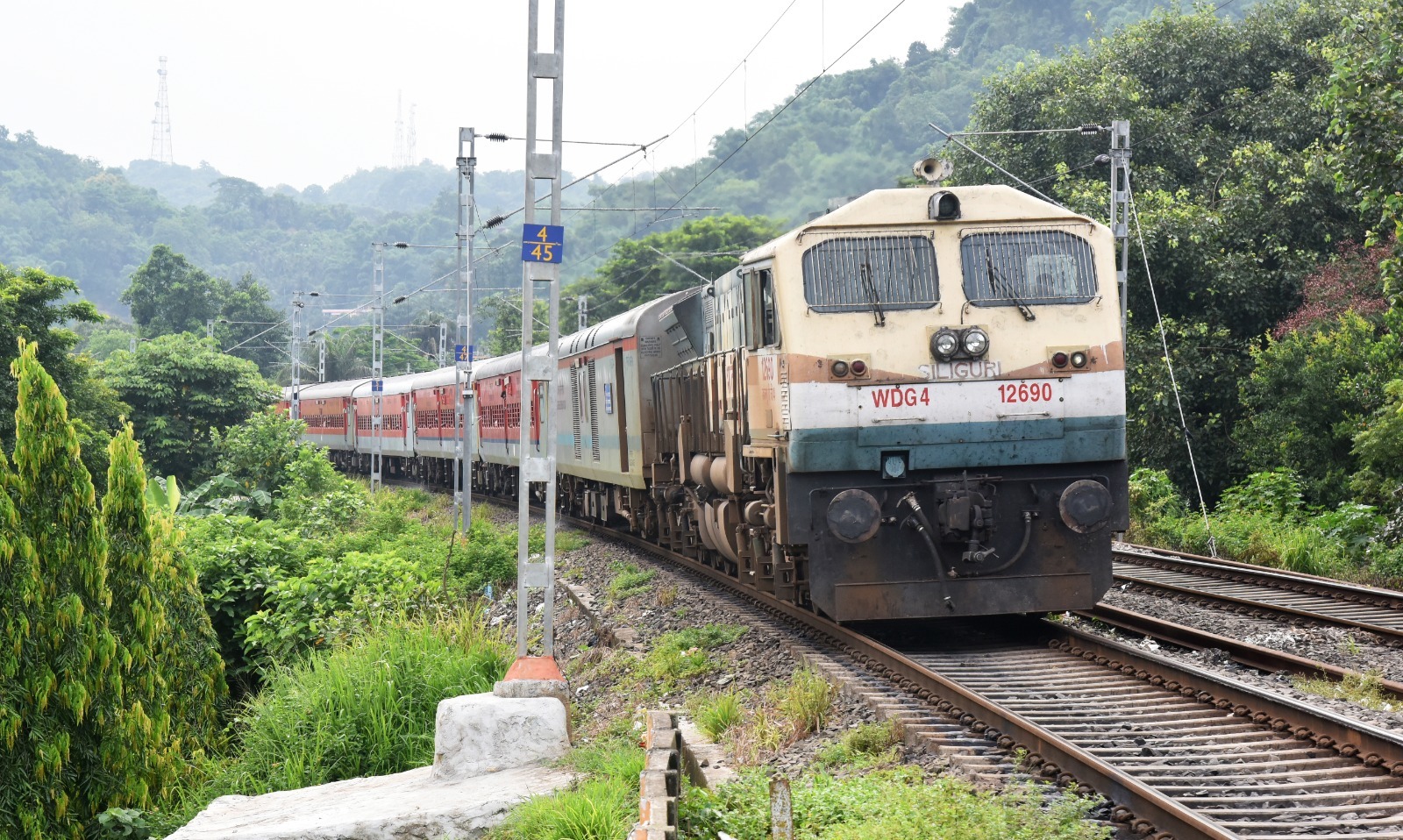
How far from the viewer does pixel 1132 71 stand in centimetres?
2906

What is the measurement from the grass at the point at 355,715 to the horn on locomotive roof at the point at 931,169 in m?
4.87

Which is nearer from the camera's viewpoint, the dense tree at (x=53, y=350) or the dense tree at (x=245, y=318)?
the dense tree at (x=53, y=350)

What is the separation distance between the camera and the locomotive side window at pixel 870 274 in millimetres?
9227

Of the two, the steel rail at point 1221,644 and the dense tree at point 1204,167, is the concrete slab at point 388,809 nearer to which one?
the steel rail at point 1221,644

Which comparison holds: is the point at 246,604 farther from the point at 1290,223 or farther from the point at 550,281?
the point at 1290,223

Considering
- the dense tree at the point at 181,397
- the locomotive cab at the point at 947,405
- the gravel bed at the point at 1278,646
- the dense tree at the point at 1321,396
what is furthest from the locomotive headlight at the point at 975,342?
the dense tree at the point at 181,397

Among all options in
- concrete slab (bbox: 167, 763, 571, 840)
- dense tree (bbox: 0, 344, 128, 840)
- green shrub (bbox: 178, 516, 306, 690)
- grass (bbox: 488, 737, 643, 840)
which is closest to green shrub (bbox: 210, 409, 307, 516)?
green shrub (bbox: 178, 516, 306, 690)

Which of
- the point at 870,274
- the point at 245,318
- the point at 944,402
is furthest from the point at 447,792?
the point at 245,318

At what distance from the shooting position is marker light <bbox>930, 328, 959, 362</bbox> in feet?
29.9

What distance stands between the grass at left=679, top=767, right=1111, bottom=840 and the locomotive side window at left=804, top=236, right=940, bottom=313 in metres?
3.81

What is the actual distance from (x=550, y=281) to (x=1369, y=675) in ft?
18.3

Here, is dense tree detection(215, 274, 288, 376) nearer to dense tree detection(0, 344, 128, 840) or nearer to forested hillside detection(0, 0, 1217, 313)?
forested hillside detection(0, 0, 1217, 313)

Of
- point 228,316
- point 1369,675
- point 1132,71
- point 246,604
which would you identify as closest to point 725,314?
point 1369,675

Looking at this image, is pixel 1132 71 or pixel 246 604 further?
pixel 1132 71
